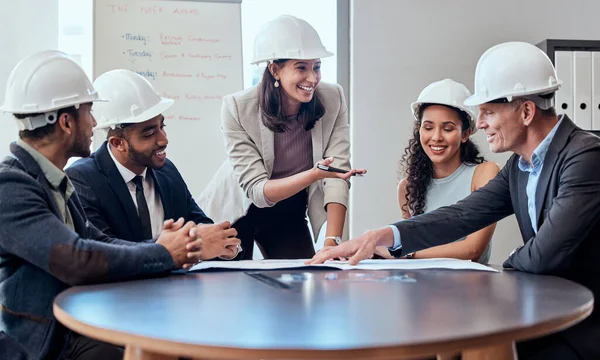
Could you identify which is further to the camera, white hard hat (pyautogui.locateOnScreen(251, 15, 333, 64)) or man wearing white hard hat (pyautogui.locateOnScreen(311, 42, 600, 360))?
white hard hat (pyautogui.locateOnScreen(251, 15, 333, 64))

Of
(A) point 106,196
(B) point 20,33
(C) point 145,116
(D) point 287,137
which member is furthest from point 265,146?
(B) point 20,33

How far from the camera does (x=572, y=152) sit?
73.2 inches

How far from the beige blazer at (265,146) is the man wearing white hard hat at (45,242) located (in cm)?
109

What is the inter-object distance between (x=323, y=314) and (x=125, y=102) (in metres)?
1.54

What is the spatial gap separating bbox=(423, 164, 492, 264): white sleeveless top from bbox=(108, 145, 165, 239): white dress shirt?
1.07m

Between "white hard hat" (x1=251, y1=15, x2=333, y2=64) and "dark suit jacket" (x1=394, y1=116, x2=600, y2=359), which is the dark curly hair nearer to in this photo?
"white hard hat" (x1=251, y1=15, x2=333, y2=64)

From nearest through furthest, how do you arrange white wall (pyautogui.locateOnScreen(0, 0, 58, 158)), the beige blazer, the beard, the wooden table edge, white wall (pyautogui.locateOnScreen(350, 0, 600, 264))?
the wooden table edge < the beard < the beige blazer < white wall (pyautogui.locateOnScreen(0, 0, 58, 158)) < white wall (pyautogui.locateOnScreen(350, 0, 600, 264))

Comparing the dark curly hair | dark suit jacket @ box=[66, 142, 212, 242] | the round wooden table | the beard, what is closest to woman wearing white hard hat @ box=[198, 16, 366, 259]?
the dark curly hair

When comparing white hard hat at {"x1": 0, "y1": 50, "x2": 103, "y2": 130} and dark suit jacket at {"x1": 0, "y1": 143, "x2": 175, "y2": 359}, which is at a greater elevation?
white hard hat at {"x1": 0, "y1": 50, "x2": 103, "y2": 130}

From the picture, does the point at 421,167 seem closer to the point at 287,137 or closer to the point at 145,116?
the point at 287,137

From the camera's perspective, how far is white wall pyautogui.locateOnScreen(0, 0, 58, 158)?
3.75 metres

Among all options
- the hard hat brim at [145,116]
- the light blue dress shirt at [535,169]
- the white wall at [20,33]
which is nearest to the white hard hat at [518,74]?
the light blue dress shirt at [535,169]

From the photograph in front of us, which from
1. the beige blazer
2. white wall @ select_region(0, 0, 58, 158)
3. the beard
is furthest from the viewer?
white wall @ select_region(0, 0, 58, 158)

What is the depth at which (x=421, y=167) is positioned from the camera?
9.57 ft
